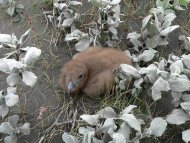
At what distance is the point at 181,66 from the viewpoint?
2.36 meters

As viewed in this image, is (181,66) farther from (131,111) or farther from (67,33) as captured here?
(67,33)

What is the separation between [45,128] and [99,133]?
326 mm

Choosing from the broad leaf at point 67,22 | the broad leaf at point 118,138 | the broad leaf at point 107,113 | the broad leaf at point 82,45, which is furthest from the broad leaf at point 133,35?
the broad leaf at point 118,138

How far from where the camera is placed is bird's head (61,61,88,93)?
7.69 feet

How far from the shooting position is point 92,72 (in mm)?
2412

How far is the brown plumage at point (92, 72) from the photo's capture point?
2355 mm

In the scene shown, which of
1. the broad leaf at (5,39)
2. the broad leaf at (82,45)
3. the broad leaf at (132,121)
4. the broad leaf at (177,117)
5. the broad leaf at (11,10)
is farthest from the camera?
the broad leaf at (11,10)

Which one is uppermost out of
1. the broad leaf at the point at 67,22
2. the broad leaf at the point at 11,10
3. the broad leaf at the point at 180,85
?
the broad leaf at the point at 11,10

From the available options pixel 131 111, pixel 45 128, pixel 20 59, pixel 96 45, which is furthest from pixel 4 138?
pixel 96 45

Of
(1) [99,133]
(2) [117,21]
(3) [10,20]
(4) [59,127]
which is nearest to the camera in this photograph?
(1) [99,133]

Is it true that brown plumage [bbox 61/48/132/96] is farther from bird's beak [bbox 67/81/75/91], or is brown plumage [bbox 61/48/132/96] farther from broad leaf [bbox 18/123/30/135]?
broad leaf [bbox 18/123/30/135]

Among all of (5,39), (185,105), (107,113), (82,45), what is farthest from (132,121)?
(5,39)

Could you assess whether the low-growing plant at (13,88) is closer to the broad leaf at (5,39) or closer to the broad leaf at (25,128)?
the broad leaf at (25,128)

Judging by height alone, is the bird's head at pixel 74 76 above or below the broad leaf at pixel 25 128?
above
